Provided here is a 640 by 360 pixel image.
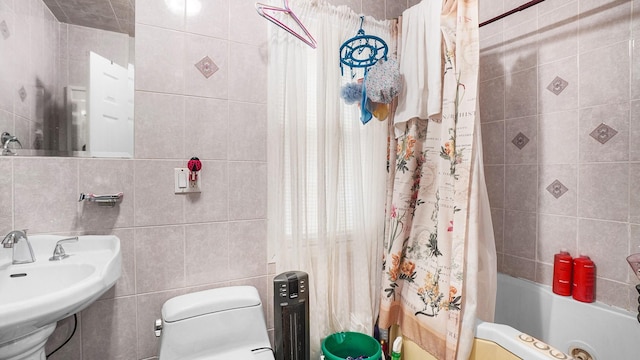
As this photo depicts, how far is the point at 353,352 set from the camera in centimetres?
147

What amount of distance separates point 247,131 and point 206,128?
7.0 inches

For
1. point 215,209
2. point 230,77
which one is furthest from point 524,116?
point 215,209

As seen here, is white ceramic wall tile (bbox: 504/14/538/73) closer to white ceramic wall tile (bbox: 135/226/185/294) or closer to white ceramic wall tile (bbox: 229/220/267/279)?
white ceramic wall tile (bbox: 229/220/267/279)

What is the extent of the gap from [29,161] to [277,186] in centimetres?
91

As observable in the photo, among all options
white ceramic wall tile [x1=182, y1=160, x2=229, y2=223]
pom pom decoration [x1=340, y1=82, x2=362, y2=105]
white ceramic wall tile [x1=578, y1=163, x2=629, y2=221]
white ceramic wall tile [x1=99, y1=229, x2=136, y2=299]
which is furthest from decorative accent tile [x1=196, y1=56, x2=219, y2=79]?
white ceramic wall tile [x1=578, y1=163, x2=629, y2=221]

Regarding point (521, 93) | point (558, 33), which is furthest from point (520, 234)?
point (558, 33)

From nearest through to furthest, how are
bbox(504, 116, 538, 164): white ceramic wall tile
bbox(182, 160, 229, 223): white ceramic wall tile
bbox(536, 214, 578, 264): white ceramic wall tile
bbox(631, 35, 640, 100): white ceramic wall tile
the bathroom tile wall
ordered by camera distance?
1. the bathroom tile wall
2. bbox(631, 35, 640, 100): white ceramic wall tile
3. bbox(182, 160, 229, 223): white ceramic wall tile
4. bbox(536, 214, 578, 264): white ceramic wall tile
5. bbox(504, 116, 538, 164): white ceramic wall tile

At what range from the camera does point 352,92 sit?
1382 mm

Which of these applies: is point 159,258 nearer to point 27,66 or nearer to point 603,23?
point 27,66

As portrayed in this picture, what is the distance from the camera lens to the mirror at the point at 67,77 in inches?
40.3

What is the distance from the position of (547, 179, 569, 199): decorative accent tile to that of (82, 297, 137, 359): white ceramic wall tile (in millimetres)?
1972

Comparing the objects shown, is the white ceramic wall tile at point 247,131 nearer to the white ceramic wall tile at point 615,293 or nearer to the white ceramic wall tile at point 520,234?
the white ceramic wall tile at point 520,234

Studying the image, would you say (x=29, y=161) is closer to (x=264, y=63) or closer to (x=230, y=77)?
(x=230, y=77)

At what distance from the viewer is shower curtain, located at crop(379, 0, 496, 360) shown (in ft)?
3.70
